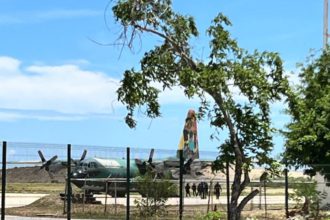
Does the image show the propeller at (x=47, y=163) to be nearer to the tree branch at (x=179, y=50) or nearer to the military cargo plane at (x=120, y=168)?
the military cargo plane at (x=120, y=168)

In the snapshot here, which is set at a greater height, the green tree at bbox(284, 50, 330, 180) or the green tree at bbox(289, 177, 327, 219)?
the green tree at bbox(284, 50, 330, 180)

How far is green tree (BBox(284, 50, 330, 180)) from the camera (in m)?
24.8

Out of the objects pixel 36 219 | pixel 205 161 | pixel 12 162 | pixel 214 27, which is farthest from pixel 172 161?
pixel 214 27

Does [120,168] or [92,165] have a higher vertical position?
[92,165]

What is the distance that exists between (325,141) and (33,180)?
438 inches

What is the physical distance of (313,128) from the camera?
25.0m

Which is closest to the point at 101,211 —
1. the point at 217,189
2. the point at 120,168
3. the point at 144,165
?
the point at 144,165

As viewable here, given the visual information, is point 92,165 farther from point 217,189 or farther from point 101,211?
point 217,189

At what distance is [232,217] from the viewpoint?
1596 cm

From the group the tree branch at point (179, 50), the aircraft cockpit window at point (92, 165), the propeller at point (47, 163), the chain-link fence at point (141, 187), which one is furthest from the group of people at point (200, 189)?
the tree branch at point (179, 50)

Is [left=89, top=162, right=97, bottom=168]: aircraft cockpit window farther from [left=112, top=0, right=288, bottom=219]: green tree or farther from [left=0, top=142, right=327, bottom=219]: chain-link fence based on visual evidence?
[left=112, top=0, right=288, bottom=219]: green tree

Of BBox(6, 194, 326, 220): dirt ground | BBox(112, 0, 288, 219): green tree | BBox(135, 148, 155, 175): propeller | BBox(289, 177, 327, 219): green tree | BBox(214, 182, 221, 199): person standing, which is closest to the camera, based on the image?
BBox(112, 0, 288, 219): green tree

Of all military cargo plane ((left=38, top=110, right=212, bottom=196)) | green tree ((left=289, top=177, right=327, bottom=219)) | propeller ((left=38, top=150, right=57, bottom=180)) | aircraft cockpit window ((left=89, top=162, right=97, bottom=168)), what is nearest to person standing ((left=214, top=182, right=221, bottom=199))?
military cargo plane ((left=38, top=110, right=212, bottom=196))

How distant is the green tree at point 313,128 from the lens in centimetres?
2483
